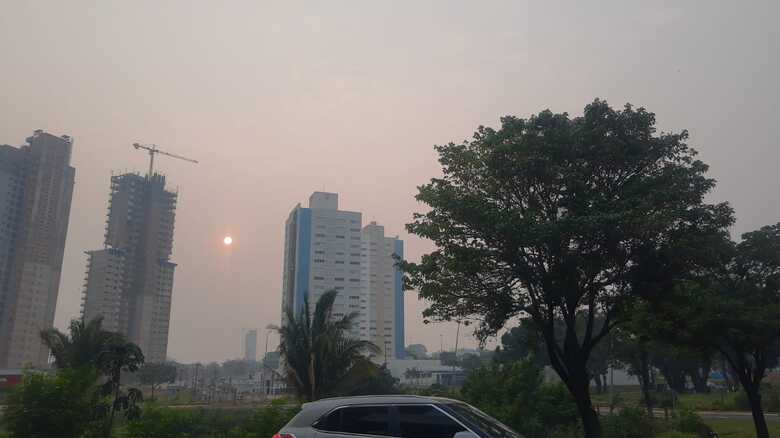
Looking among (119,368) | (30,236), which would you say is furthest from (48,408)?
(30,236)

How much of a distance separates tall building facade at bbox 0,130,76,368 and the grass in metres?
98.1

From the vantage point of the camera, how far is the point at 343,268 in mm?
129250

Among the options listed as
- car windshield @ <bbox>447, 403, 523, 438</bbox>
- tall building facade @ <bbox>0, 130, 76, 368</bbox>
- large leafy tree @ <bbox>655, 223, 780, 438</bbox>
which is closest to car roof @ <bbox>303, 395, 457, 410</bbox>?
car windshield @ <bbox>447, 403, 523, 438</bbox>

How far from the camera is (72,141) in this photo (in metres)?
105

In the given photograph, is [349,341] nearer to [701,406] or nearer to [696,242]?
[696,242]

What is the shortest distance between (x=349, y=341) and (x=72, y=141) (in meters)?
99.8

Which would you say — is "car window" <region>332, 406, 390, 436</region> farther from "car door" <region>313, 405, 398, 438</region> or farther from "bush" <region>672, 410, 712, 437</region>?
"bush" <region>672, 410, 712, 437</region>

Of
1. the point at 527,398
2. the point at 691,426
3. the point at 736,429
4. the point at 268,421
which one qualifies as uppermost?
the point at 527,398

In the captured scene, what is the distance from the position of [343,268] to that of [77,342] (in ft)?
347

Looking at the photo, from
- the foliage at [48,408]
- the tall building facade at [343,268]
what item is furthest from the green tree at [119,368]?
the tall building facade at [343,268]

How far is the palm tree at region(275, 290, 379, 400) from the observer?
24469 millimetres

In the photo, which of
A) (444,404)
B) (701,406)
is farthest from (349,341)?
(701,406)

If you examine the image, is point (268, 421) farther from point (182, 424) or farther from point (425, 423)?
point (425, 423)

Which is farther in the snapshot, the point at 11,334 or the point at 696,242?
the point at 11,334
